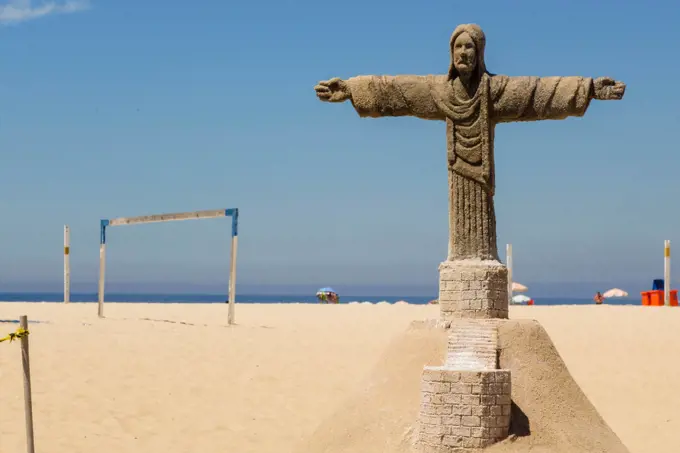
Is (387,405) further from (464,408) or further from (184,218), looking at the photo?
(184,218)

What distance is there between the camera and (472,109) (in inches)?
415

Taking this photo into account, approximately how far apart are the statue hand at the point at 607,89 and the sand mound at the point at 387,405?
3.08 metres

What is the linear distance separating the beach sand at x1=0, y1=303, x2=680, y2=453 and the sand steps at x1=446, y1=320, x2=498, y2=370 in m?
0.23

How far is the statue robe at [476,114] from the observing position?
34.5 ft

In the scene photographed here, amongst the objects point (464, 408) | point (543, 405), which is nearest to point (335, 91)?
point (464, 408)

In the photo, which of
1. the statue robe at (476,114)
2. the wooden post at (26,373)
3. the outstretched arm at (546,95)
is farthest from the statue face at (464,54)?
the wooden post at (26,373)

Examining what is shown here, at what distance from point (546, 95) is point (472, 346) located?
288 cm

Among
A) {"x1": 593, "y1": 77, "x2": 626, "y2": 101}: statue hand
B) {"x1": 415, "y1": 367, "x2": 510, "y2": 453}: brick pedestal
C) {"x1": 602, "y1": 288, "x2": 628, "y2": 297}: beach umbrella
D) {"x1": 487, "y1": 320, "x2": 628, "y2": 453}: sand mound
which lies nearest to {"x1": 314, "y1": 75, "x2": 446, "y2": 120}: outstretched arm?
{"x1": 593, "y1": 77, "x2": 626, "y2": 101}: statue hand

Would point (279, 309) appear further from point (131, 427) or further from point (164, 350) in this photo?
point (131, 427)

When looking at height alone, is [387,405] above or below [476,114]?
below

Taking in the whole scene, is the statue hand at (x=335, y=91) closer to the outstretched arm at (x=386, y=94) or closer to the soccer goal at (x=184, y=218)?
the outstretched arm at (x=386, y=94)

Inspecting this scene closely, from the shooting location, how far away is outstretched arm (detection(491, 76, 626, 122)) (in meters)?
10.5

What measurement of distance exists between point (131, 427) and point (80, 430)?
73 centimetres

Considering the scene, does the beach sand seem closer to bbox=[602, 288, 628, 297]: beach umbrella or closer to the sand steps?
the sand steps
